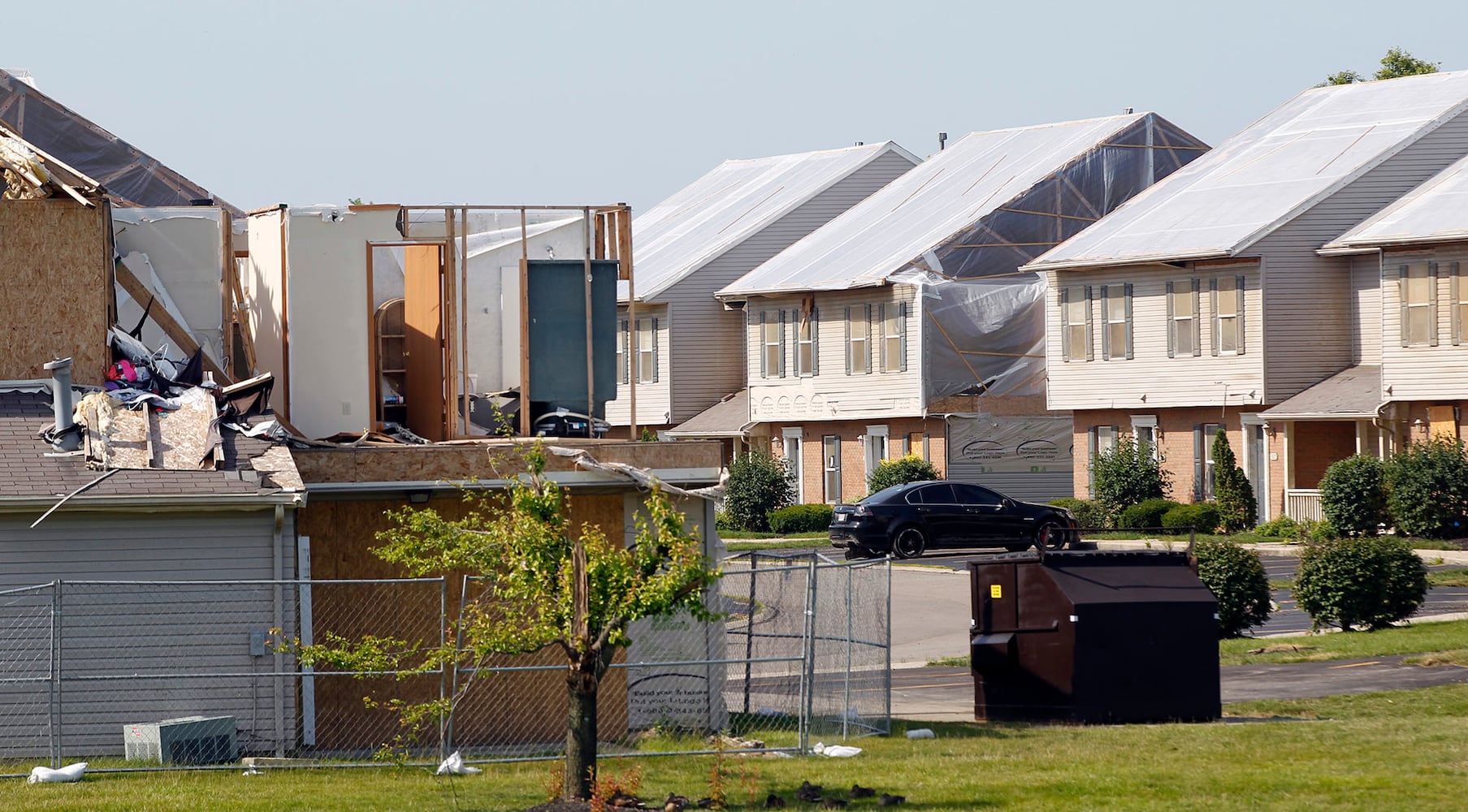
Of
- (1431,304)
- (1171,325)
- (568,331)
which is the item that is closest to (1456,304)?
(1431,304)

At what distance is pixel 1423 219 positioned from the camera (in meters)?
37.9

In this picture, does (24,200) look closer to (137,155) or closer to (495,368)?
(495,368)

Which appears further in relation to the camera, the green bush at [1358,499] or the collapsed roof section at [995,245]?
the collapsed roof section at [995,245]

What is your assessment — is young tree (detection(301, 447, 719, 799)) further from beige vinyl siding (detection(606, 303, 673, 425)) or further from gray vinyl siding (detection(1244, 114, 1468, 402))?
beige vinyl siding (detection(606, 303, 673, 425))

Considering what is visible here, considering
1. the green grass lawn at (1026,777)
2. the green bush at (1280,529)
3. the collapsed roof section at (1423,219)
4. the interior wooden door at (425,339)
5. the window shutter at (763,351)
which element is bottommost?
the green grass lawn at (1026,777)

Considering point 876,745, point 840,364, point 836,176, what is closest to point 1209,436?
point 840,364

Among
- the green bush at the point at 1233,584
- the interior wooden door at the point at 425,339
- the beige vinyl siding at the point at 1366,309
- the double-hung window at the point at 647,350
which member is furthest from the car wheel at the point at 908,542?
the double-hung window at the point at 647,350

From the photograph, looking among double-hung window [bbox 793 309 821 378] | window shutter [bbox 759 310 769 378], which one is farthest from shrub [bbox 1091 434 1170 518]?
window shutter [bbox 759 310 769 378]

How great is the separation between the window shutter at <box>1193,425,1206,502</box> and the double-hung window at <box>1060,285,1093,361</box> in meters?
3.33

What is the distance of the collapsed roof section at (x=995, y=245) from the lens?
151 ft

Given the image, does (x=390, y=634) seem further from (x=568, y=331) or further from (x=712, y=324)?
(x=712, y=324)

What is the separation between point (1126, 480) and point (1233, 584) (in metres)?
18.5

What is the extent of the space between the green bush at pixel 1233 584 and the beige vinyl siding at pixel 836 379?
23.2m

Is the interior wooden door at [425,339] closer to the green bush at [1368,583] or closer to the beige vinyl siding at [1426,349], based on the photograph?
the green bush at [1368,583]
